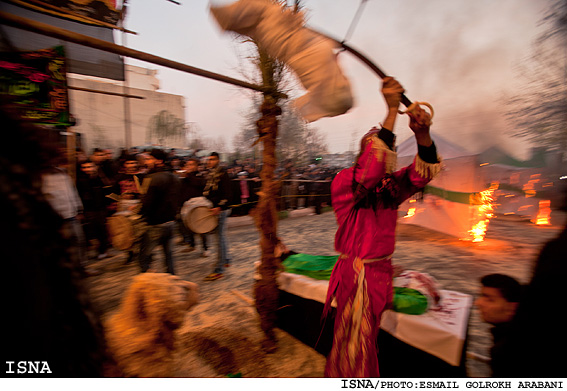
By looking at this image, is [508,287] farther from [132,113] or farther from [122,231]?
[132,113]

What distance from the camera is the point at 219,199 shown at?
195 inches

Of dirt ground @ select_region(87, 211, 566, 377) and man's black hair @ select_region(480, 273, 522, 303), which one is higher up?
man's black hair @ select_region(480, 273, 522, 303)

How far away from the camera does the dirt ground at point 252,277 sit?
8.39 ft

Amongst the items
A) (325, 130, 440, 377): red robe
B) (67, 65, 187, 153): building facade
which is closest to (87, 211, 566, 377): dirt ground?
(325, 130, 440, 377): red robe

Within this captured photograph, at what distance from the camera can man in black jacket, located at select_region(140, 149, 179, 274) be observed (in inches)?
156

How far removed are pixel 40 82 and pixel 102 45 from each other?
10.9 ft

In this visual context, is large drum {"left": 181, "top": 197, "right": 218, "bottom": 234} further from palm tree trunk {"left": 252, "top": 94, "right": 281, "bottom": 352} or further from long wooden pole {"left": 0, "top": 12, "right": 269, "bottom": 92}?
long wooden pole {"left": 0, "top": 12, "right": 269, "bottom": 92}

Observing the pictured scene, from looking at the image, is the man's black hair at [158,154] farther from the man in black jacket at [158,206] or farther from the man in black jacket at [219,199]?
the man in black jacket at [219,199]

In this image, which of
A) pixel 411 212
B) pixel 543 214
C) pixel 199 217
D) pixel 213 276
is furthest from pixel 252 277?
pixel 543 214

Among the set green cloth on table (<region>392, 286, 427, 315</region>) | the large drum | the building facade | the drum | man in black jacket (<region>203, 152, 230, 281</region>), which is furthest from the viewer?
the building facade

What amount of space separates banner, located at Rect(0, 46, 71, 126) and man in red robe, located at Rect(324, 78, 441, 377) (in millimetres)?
4299

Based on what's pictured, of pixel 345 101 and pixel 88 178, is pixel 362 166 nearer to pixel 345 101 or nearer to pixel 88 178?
pixel 345 101

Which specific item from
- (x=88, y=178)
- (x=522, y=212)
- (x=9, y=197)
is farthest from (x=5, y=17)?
(x=522, y=212)

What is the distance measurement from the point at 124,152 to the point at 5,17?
774cm
